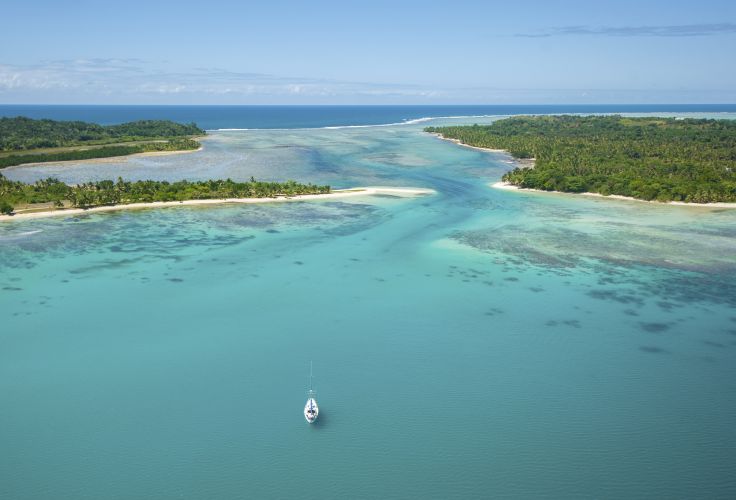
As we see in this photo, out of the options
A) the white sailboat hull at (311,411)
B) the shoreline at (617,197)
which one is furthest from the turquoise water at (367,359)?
the shoreline at (617,197)

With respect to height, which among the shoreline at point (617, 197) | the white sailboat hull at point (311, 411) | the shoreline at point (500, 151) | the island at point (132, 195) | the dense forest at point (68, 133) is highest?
the dense forest at point (68, 133)

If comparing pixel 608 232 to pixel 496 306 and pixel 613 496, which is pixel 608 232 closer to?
pixel 496 306

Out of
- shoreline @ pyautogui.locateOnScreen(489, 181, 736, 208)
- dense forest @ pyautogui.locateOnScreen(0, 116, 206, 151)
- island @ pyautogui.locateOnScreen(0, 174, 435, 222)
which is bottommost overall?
shoreline @ pyautogui.locateOnScreen(489, 181, 736, 208)

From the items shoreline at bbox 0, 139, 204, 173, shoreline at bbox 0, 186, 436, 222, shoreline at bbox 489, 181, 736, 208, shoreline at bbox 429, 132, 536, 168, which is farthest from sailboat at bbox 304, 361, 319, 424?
shoreline at bbox 0, 139, 204, 173

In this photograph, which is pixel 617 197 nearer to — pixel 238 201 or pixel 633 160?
pixel 633 160

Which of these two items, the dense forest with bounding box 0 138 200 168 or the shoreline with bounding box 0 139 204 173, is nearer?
the dense forest with bounding box 0 138 200 168

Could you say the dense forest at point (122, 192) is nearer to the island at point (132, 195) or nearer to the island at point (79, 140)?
the island at point (132, 195)

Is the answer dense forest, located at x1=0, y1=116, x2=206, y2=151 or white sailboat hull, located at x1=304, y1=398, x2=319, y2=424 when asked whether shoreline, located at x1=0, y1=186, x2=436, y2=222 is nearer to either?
white sailboat hull, located at x1=304, y1=398, x2=319, y2=424
